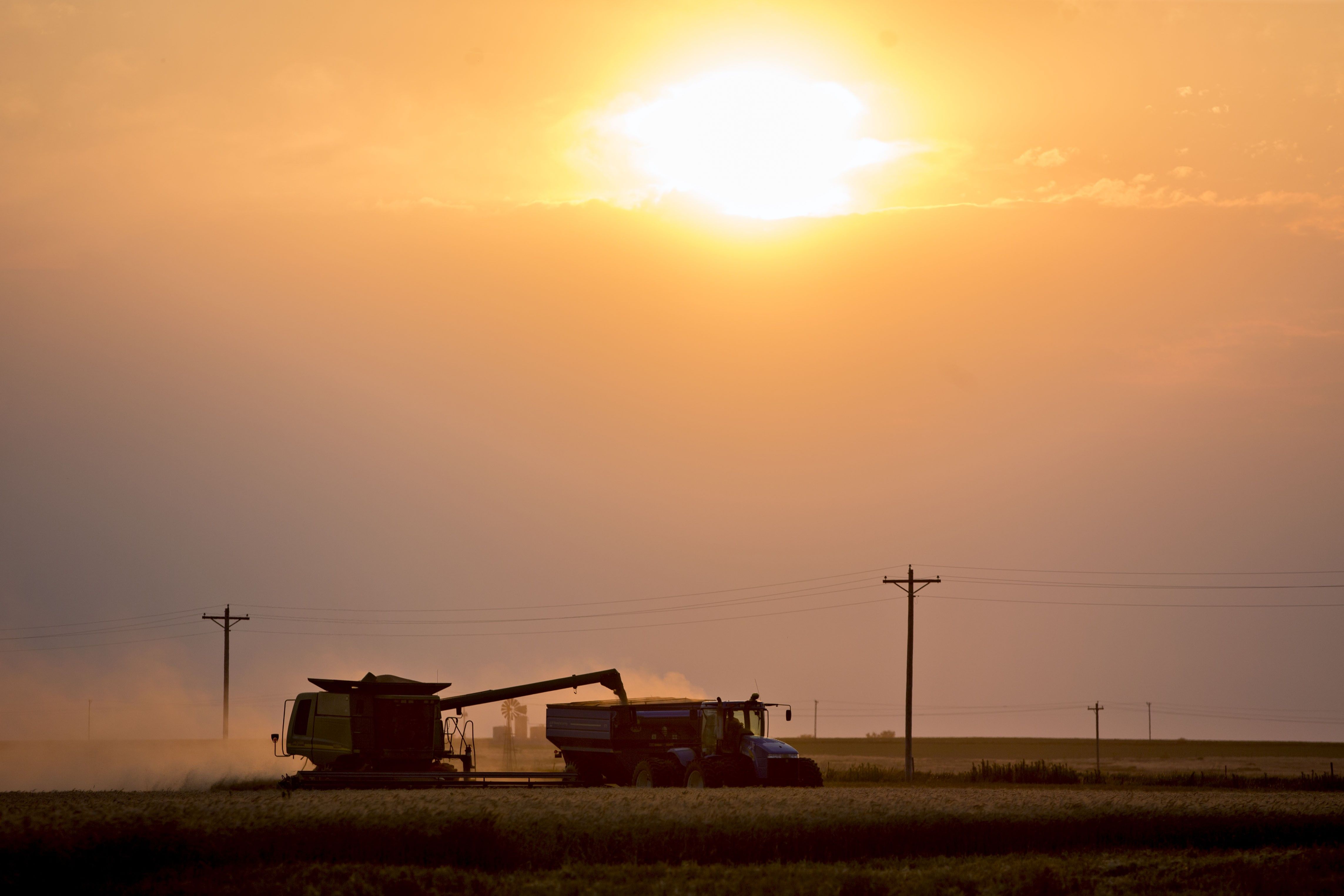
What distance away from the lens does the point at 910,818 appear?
104 feet

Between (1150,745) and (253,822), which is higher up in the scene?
(253,822)

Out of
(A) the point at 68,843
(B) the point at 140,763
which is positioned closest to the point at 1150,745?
(B) the point at 140,763

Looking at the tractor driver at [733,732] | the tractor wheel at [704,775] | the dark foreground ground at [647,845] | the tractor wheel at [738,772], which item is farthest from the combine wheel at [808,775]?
the dark foreground ground at [647,845]

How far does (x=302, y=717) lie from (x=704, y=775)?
46.9 ft

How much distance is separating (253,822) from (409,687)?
20.4m

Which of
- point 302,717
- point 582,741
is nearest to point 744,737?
point 582,741

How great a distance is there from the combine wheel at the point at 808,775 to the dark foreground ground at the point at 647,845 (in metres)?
7.92

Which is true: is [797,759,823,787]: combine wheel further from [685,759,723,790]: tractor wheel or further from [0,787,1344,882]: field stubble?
[0,787,1344,882]: field stubble

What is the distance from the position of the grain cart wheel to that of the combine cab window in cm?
1135

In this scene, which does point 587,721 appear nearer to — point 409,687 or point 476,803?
point 409,687

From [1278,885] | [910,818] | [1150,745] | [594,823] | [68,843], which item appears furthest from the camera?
[1150,745]

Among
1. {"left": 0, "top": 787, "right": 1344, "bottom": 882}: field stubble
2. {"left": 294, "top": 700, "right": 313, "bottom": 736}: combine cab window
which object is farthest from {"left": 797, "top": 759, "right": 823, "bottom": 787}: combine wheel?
{"left": 294, "top": 700, "right": 313, "bottom": 736}: combine cab window

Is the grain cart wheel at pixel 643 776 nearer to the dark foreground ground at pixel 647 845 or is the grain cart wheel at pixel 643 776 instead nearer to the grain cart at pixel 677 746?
the grain cart at pixel 677 746

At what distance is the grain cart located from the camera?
143ft
